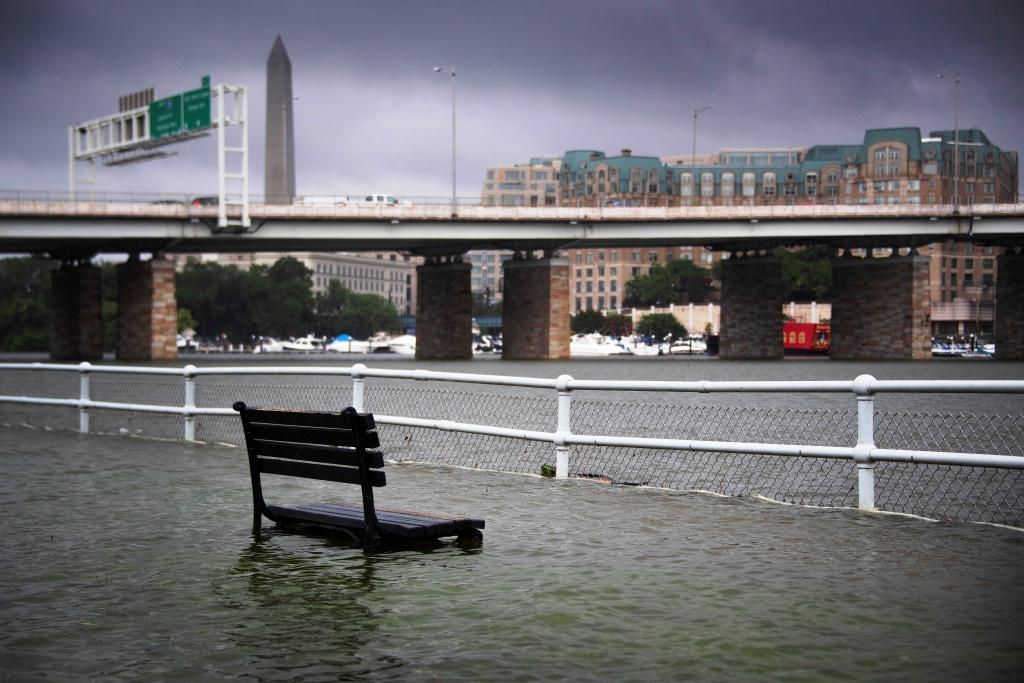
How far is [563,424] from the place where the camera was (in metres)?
13.6

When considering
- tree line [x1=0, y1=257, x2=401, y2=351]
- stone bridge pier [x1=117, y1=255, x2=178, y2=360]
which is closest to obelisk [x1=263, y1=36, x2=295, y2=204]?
tree line [x1=0, y1=257, x2=401, y2=351]

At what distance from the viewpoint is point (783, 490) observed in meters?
15.5

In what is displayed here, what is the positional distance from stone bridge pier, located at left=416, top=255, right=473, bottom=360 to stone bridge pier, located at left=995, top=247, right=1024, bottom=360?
40.7 m

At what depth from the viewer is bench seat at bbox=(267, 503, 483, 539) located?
9242 millimetres

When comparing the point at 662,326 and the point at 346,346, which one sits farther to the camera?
the point at 662,326

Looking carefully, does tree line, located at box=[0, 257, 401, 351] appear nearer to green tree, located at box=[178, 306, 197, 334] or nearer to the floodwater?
green tree, located at box=[178, 306, 197, 334]

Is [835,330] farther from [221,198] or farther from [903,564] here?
[903,564]

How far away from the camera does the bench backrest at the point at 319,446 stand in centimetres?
877

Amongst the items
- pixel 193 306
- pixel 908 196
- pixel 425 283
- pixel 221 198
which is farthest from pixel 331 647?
pixel 908 196

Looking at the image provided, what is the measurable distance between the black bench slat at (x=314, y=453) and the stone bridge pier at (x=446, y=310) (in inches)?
3507

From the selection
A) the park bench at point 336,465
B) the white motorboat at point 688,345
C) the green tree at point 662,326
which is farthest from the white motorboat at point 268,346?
the park bench at point 336,465

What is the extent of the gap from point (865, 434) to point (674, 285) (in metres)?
180

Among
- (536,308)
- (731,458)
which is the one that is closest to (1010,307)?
(536,308)

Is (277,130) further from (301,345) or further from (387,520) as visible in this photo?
(387,520)
